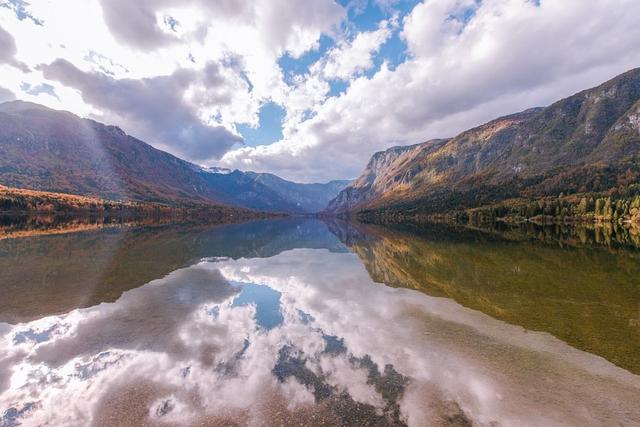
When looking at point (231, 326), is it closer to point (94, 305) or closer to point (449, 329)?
point (94, 305)

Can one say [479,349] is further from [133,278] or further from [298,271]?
[133,278]

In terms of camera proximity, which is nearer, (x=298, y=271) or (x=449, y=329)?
(x=449, y=329)

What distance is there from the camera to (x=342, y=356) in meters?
15.5

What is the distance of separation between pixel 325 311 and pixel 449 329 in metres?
8.01

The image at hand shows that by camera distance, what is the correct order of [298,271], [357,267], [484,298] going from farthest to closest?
[357,267]
[298,271]
[484,298]

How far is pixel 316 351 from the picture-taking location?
16047mm

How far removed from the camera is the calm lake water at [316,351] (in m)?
11.0

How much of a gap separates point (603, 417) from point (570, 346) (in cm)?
696

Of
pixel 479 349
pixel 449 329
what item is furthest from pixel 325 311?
pixel 479 349

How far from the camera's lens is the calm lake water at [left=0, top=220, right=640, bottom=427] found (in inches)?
435

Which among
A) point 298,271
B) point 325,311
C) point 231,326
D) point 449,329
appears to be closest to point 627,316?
point 449,329

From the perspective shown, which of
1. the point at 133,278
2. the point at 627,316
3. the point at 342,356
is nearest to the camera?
the point at 342,356

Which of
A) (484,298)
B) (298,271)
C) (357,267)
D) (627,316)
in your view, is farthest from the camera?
(357,267)

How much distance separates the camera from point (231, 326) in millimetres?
19688
